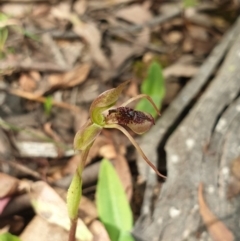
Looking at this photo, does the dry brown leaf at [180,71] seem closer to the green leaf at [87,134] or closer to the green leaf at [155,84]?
the green leaf at [155,84]

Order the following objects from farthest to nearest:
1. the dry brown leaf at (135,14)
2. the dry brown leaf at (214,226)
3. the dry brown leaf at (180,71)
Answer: the dry brown leaf at (135,14) < the dry brown leaf at (180,71) < the dry brown leaf at (214,226)

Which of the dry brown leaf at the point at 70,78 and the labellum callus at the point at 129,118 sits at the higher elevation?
the labellum callus at the point at 129,118

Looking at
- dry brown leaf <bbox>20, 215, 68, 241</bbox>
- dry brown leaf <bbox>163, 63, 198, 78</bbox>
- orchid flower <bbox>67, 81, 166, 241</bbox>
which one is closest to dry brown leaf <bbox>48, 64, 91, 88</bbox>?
dry brown leaf <bbox>163, 63, 198, 78</bbox>

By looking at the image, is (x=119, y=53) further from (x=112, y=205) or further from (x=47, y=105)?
(x=112, y=205)

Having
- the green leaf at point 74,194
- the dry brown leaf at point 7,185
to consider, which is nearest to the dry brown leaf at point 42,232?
the dry brown leaf at point 7,185

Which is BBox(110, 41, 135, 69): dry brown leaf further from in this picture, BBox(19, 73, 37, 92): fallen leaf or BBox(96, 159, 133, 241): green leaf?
BBox(96, 159, 133, 241): green leaf

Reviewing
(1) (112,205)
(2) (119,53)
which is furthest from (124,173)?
(2) (119,53)
